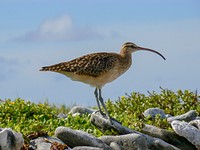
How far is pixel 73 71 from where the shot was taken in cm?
996

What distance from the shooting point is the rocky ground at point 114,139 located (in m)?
8.07

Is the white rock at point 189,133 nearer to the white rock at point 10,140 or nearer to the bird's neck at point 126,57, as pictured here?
the bird's neck at point 126,57

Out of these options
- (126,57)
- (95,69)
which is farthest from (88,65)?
(126,57)

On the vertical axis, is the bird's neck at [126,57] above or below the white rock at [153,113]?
above

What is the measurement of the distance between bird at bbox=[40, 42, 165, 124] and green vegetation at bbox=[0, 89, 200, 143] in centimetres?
61

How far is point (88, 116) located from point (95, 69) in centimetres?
137

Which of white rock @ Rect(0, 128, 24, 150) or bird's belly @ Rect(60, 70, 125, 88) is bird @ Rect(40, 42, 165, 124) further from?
white rock @ Rect(0, 128, 24, 150)

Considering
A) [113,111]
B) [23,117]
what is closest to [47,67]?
[23,117]

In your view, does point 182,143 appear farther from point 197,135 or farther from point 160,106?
point 160,106

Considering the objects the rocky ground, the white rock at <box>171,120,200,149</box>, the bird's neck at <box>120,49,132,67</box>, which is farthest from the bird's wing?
the white rock at <box>171,120,200,149</box>

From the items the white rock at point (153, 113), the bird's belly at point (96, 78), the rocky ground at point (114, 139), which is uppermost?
the bird's belly at point (96, 78)

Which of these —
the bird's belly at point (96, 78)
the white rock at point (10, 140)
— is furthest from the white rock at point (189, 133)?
the white rock at point (10, 140)

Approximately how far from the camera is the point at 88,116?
36.3ft

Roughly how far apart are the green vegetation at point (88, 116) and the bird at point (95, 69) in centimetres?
61
